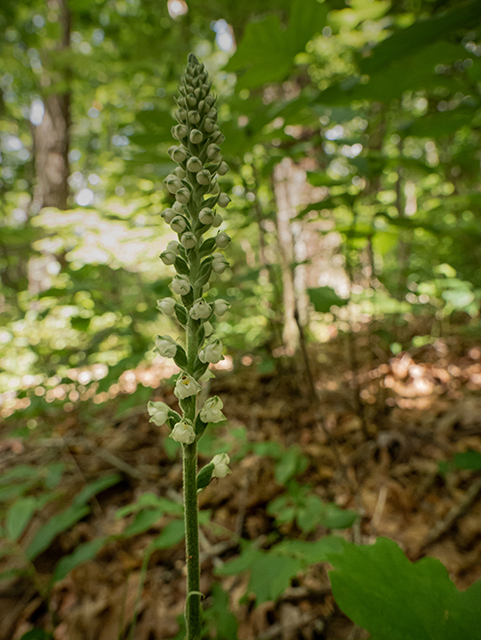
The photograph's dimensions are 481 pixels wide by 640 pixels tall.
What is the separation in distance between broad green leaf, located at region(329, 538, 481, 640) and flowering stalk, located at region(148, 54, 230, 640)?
41cm

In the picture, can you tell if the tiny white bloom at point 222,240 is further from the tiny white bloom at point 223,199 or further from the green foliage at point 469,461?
the green foliage at point 469,461

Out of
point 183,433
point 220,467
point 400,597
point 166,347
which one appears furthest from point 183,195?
point 400,597

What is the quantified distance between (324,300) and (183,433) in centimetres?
146

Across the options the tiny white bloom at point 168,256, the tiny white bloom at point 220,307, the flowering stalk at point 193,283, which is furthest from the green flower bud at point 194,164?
the tiny white bloom at point 220,307

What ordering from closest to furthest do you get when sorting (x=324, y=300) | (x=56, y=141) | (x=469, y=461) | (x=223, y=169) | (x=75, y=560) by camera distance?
(x=223, y=169), (x=469, y=461), (x=75, y=560), (x=324, y=300), (x=56, y=141)

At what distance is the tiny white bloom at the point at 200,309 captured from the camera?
91 cm

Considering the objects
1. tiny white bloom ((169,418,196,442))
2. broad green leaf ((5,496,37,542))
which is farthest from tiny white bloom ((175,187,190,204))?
broad green leaf ((5,496,37,542))

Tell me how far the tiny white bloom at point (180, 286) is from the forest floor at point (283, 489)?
4.55ft

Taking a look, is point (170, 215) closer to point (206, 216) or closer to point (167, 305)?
point (206, 216)

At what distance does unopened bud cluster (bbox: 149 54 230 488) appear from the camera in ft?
3.10

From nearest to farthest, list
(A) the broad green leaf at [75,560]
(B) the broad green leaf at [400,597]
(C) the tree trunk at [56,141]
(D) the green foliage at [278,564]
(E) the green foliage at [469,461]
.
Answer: (B) the broad green leaf at [400,597] → (D) the green foliage at [278,564] → (E) the green foliage at [469,461] → (A) the broad green leaf at [75,560] → (C) the tree trunk at [56,141]

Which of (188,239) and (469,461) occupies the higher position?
(188,239)

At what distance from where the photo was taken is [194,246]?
99cm

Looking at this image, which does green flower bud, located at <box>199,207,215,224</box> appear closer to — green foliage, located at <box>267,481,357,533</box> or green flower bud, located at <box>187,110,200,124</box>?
green flower bud, located at <box>187,110,200,124</box>
